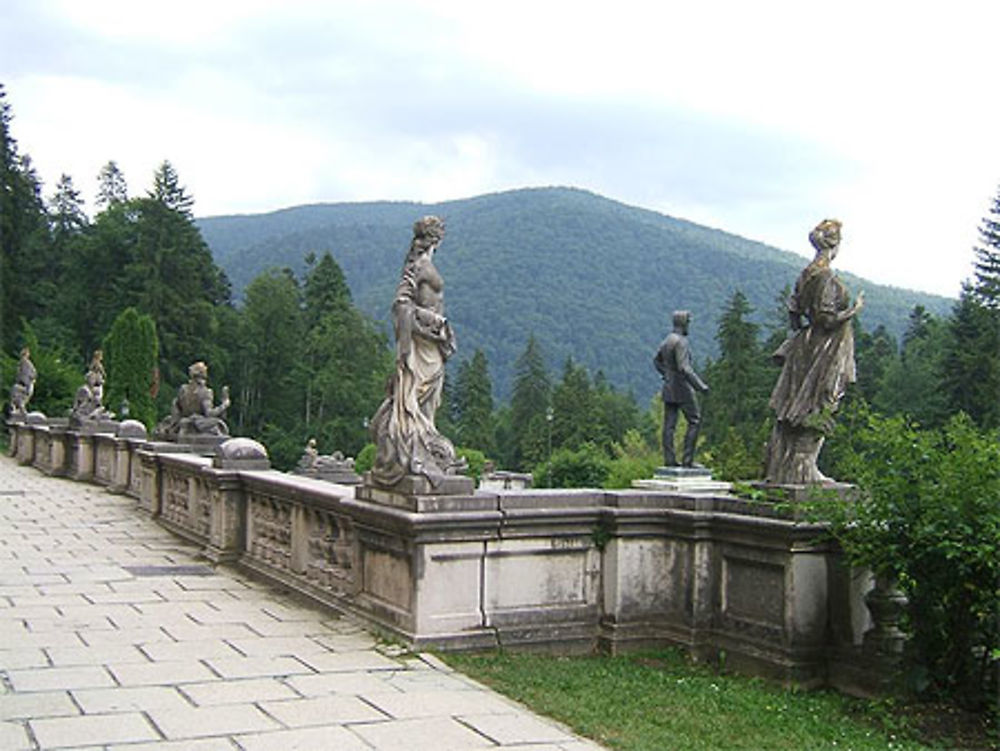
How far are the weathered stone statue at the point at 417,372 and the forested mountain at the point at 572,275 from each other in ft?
355

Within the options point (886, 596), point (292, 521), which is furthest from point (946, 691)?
point (292, 521)

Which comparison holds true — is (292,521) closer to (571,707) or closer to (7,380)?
(571,707)

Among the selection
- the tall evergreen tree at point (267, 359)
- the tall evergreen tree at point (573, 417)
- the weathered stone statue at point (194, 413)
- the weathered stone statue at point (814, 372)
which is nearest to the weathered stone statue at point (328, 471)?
the weathered stone statue at point (194, 413)

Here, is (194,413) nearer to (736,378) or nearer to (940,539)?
(940,539)

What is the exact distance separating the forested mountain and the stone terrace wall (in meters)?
109

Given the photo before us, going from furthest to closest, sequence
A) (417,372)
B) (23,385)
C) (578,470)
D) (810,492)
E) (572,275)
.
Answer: (572,275)
(23,385)
(578,470)
(417,372)
(810,492)

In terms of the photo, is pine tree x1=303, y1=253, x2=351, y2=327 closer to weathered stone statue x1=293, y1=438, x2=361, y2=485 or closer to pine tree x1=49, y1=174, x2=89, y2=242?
pine tree x1=49, y1=174, x2=89, y2=242

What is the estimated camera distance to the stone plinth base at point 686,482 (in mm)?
8758

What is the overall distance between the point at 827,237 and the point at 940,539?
249 cm

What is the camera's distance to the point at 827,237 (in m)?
8.00

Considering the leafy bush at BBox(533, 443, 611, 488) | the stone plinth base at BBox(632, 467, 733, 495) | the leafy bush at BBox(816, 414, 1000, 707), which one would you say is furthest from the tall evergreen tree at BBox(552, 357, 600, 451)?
the leafy bush at BBox(816, 414, 1000, 707)

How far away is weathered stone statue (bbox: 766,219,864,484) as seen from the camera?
7.73m

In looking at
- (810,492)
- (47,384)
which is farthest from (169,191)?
(810,492)

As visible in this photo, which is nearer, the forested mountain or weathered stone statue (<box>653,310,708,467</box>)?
weathered stone statue (<box>653,310,708,467</box>)
